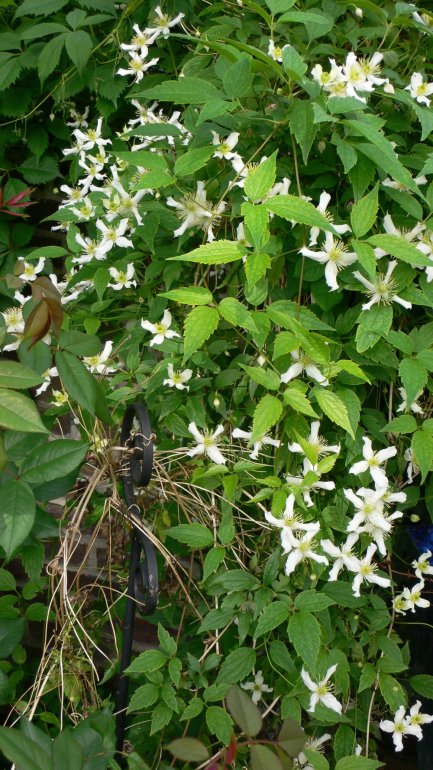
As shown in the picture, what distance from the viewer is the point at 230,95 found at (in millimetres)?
1190

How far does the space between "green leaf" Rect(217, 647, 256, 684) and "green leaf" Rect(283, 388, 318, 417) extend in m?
0.39

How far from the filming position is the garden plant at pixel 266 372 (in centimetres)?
114

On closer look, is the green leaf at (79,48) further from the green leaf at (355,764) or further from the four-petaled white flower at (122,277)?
the green leaf at (355,764)

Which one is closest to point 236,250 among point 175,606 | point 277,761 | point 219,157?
point 219,157

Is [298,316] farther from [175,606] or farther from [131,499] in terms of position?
[175,606]

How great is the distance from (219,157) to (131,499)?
56 centimetres

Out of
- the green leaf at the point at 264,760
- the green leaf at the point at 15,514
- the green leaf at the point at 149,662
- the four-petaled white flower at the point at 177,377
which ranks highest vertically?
the green leaf at the point at 264,760

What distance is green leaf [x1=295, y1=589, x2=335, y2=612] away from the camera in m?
1.18

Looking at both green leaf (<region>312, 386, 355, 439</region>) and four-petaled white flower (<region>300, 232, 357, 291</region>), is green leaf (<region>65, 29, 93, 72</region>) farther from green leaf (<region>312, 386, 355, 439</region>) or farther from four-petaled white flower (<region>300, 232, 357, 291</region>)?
green leaf (<region>312, 386, 355, 439</region>)

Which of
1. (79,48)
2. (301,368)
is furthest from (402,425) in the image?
(79,48)

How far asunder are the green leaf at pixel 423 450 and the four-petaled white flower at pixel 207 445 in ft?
0.94

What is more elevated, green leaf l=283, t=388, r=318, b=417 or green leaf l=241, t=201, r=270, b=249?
green leaf l=241, t=201, r=270, b=249

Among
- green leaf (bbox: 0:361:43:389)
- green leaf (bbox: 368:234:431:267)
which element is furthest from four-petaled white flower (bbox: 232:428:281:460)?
green leaf (bbox: 0:361:43:389)

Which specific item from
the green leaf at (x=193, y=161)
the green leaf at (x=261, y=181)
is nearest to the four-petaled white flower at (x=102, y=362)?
the green leaf at (x=193, y=161)
